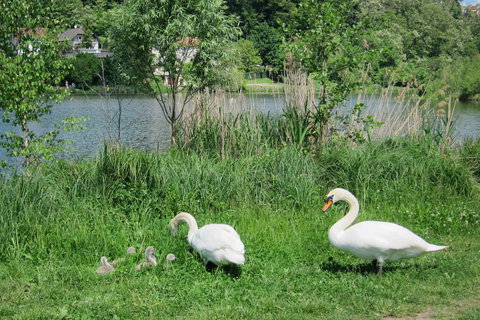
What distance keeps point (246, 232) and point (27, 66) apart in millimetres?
4848

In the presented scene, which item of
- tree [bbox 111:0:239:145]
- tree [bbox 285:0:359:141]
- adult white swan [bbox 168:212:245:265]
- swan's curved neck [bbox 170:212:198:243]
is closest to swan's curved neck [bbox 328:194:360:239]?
adult white swan [bbox 168:212:245:265]

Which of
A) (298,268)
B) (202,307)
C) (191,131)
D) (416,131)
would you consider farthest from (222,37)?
(202,307)

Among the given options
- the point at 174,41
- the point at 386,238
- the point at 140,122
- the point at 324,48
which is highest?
the point at 174,41

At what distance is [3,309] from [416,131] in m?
9.01

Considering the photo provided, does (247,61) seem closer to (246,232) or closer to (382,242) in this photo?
(246,232)

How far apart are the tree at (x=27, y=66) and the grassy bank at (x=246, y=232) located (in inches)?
56.8

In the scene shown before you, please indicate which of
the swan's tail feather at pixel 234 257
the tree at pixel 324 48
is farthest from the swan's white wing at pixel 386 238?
the tree at pixel 324 48

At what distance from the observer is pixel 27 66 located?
880 cm

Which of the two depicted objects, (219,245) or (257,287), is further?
(219,245)

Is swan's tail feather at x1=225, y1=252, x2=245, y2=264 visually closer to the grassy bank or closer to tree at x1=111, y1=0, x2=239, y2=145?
the grassy bank

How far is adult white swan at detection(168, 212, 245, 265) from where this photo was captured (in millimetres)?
5147

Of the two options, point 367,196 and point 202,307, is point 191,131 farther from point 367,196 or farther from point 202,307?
point 202,307

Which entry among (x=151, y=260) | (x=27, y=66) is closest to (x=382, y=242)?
(x=151, y=260)

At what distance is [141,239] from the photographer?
6445 mm
